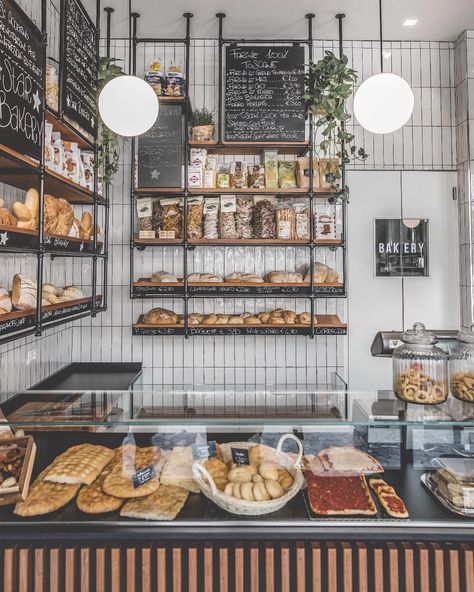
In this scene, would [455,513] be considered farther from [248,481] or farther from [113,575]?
[113,575]

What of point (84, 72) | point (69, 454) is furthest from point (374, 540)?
point (84, 72)

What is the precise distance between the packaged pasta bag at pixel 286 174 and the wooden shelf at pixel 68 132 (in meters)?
1.36

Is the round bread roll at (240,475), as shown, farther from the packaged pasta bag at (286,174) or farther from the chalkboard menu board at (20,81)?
the packaged pasta bag at (286,174)

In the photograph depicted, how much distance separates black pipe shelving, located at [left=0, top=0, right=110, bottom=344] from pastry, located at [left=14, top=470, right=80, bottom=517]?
2.07ft

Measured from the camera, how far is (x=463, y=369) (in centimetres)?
165

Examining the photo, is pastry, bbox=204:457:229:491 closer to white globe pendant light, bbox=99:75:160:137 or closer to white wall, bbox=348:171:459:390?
white globe pendant light, bbox=99:75:160:137

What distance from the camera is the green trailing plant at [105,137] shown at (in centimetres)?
310

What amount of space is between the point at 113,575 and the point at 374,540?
84cm

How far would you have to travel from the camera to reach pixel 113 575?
1463 millimetres

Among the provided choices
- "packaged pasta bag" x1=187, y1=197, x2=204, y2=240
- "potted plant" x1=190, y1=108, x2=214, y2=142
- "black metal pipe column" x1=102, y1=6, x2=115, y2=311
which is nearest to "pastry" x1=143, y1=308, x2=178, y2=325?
"black metal pipe column" x1=102, y1=6, x2=115, y2=311

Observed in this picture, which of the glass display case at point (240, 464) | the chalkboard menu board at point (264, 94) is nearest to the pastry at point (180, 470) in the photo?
the glass display case at point (240, 464)

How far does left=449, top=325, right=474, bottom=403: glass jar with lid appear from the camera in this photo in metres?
1.64

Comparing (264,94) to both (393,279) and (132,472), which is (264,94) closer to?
(393,279)

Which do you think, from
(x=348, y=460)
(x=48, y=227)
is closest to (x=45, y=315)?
(x=48, y=227)
